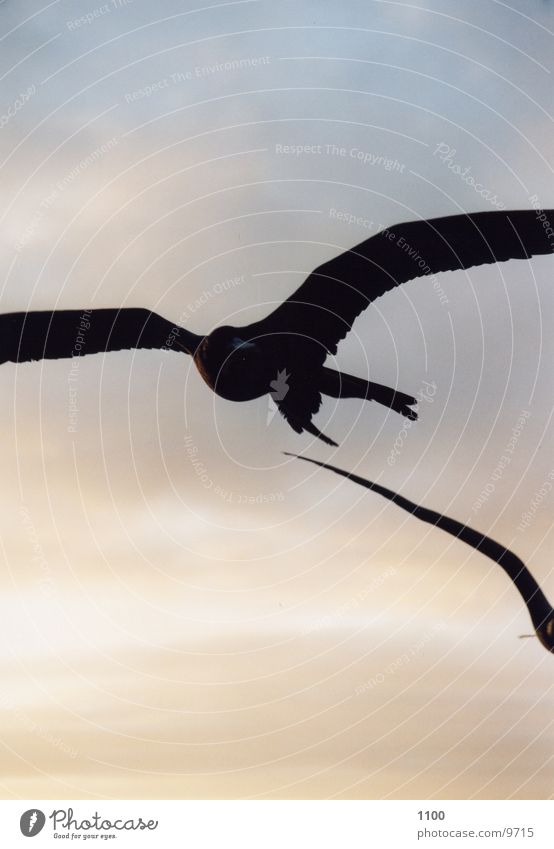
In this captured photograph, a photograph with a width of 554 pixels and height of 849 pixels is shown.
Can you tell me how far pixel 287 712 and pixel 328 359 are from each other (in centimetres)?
156

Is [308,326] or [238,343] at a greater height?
[308,326]

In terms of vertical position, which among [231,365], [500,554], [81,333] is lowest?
[500,554]

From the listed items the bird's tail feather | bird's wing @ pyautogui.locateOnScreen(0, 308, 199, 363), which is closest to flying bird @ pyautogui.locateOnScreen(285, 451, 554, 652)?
the bird's tail feather

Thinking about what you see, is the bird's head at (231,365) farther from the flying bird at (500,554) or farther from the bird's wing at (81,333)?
the flying bird at (500,554)

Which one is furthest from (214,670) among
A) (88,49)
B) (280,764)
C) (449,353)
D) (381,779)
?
(88,49)

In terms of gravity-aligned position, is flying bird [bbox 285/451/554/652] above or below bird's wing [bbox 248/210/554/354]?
below

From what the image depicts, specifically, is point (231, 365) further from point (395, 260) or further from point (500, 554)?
point (500, 554)

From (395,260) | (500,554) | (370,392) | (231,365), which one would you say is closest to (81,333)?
(231,365)

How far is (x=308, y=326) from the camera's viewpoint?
4.40 meters

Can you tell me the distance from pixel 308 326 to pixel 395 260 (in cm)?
49

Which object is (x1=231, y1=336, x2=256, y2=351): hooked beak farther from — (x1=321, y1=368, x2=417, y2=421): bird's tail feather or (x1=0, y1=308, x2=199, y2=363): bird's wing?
Result: (x1=321, y1=368, x2=417, y2=421): bird's tail feather

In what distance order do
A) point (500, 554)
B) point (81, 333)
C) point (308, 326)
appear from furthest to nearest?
point (308, 326)
point (81, 333)
point (500, 554)

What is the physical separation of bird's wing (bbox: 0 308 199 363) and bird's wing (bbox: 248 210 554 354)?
1.34 feet

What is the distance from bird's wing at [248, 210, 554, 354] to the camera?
13.7 ft
